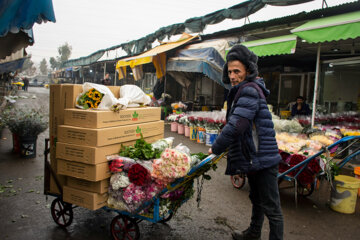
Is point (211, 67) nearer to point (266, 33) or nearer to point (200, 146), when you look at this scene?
point (266, 33)

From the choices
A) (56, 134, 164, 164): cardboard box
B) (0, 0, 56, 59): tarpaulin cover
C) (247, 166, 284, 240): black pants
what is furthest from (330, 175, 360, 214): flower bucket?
(0, 0, 56, 59): tarpaulin cover

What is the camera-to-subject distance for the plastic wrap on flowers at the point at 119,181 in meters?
2.88

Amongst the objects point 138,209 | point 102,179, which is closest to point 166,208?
point 138,209

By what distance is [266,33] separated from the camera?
368 inches

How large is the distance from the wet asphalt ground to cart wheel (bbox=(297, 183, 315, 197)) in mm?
124

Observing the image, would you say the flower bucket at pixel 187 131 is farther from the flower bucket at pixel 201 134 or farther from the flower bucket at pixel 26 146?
the flower bucket at pixel 26 146

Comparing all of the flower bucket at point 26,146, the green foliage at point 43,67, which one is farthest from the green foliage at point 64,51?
the flower bucket at point 26,146

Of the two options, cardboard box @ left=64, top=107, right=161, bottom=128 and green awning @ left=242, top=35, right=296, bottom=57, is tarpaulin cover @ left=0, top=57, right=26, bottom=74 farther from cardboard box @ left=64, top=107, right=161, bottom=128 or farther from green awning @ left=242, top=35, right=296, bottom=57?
green awning @ left=242, top=35, right=296, bottom=57

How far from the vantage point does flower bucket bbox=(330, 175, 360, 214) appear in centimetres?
411

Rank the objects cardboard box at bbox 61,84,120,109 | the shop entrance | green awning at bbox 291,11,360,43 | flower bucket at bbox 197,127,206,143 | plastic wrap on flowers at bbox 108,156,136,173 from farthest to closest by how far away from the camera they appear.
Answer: the shop entrance
flower bucket at bbox 197,127,206,143
green awning at bbox 291,11,360,43
cardboard box at bbox 61,84,120,109
plastic wrap on flowers at bbox 108,156,136,173

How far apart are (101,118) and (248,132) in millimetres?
1612

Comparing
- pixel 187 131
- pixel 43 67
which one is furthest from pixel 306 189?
pixel 43 67

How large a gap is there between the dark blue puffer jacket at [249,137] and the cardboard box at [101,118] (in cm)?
123

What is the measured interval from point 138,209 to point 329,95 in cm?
878
